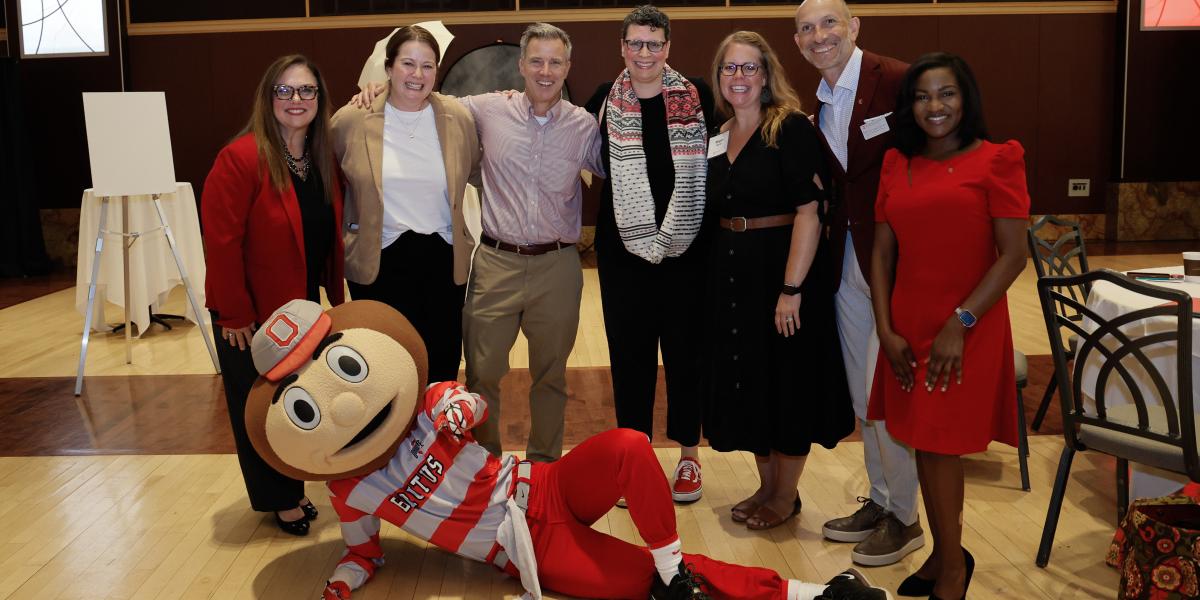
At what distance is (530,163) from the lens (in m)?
3.14

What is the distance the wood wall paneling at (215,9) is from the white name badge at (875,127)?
24.1 ft

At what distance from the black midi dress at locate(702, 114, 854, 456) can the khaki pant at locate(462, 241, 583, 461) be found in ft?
1.69

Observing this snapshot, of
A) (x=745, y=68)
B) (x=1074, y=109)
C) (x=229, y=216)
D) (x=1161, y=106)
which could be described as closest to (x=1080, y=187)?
(x=1074, y=109)

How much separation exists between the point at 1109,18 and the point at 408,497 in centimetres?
877

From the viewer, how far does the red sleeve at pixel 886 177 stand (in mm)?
2453

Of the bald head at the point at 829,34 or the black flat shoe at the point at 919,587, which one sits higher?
the bald head at the point at 829,34

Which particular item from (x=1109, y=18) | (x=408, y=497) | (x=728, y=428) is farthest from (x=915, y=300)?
(x=1109, y=18)

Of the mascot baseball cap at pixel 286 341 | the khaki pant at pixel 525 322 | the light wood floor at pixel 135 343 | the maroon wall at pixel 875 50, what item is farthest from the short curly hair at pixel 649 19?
the maroon wall at pixel 875 50

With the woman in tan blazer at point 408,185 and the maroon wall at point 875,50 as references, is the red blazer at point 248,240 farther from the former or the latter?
the maroon wall at point 875,50

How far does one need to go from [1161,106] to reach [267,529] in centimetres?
876

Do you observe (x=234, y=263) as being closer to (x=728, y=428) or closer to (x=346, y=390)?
(x=346, y=390)

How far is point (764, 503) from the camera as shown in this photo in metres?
3.14

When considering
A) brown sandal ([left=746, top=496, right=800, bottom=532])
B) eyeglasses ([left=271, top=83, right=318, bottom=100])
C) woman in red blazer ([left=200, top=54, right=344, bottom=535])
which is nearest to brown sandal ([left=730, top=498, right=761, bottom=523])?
brown sandal ([left=746, top=496, right=800, bottom=532])

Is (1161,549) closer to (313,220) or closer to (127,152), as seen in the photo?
(313,220)
